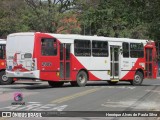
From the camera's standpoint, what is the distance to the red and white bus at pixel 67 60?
22.2m

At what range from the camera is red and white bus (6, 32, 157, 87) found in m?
22.2

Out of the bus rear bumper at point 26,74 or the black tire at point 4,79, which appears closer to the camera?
the bus rear bumper at point 26,74

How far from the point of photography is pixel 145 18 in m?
8.39

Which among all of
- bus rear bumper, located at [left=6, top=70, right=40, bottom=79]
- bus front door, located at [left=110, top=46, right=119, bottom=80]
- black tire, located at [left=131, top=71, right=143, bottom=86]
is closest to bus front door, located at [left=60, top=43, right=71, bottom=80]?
bus rear bumper, located at [left=6, top=70, right=40, bottom=79]

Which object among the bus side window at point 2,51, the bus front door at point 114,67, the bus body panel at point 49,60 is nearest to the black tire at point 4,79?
the bus side window at point 2,51

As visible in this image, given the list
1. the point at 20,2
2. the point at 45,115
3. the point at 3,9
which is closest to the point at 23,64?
the point at 45,115

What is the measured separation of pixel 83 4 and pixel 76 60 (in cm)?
1594

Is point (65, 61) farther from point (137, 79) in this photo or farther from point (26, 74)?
point (137, 79)

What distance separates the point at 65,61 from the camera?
77.8ft

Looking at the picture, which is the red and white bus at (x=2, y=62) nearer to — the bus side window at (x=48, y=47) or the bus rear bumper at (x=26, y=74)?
the bus rear bumper at (x=26, y=74)

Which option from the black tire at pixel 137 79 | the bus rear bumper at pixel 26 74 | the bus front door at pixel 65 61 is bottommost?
the black tire at pixel 137 79

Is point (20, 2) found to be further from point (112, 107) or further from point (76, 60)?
point (112, 107)

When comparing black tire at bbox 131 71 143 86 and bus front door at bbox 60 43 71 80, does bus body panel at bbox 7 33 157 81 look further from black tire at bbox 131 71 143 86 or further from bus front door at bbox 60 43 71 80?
black tire at bbox 131 71 143 86

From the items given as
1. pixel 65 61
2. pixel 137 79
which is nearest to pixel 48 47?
pixel 65 61
